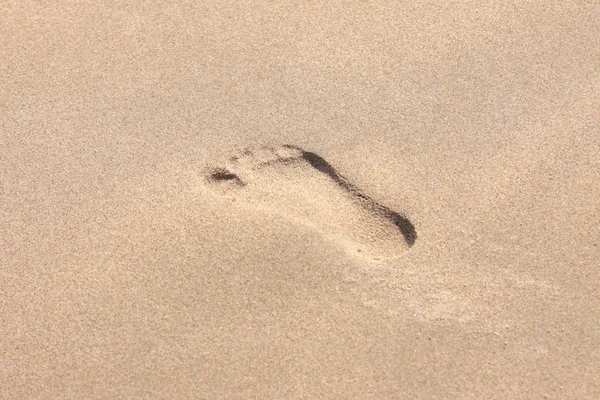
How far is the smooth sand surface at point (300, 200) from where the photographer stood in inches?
87.7

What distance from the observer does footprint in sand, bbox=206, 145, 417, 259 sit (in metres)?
2.33

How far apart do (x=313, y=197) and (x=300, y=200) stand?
2.1 inches

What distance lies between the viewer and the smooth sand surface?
2.23 meters

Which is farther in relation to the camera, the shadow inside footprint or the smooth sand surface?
the shadow inside footprint

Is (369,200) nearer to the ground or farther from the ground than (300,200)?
farther from the ground

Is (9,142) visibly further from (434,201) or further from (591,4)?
(591,4)

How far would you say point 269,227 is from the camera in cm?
237

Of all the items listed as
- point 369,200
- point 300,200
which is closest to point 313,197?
point 300,200

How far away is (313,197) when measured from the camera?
2.36 metres

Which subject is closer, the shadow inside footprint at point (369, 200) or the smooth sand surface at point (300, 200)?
the smooth sand surface at point (300, 200)

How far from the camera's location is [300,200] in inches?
93.0

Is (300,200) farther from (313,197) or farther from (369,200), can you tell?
(369,200)

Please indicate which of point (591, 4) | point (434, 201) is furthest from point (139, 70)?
point (591, 4)

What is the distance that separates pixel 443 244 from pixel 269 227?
2.31 ft
